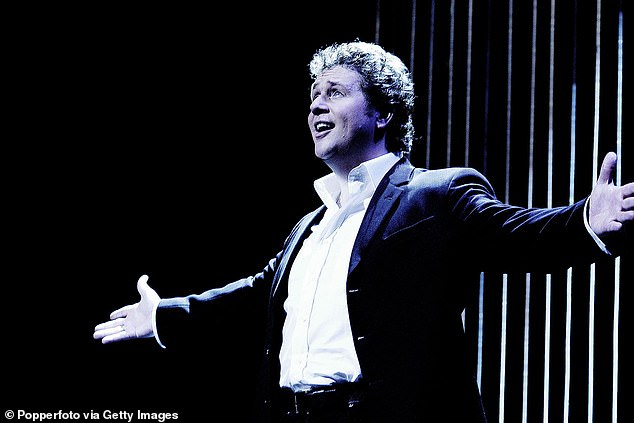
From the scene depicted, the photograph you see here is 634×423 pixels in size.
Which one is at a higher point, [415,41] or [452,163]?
[415,41]

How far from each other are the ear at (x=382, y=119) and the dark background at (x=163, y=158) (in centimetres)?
63

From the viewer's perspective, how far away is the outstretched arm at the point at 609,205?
121 centimetres

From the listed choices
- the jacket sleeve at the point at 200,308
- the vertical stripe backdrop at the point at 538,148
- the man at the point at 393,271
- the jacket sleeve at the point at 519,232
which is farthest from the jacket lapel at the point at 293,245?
the vertical stripe backdrop at the point at 538,148

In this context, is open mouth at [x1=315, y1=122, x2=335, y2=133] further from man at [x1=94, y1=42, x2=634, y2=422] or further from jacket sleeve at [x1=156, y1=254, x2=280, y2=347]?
jacket sleeve at [x1=156, y1=254, x2=280, y2=347]

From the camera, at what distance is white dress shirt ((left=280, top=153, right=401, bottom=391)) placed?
1557mm

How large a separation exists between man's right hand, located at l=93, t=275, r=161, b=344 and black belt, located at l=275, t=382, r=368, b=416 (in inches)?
23.1

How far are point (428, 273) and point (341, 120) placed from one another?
1.72ft

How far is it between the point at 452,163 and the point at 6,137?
1.65 metres

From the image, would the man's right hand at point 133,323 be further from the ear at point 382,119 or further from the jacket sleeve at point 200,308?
the ear at point 382,119

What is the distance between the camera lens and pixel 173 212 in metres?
2.89

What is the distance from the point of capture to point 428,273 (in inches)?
61.1

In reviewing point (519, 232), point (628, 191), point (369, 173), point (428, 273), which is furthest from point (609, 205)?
point (369, 173)

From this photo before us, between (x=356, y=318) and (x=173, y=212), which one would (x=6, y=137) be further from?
(x=356, y=318)

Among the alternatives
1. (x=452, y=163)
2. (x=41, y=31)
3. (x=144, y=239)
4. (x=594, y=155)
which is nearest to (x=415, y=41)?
(x=452, y=163)
